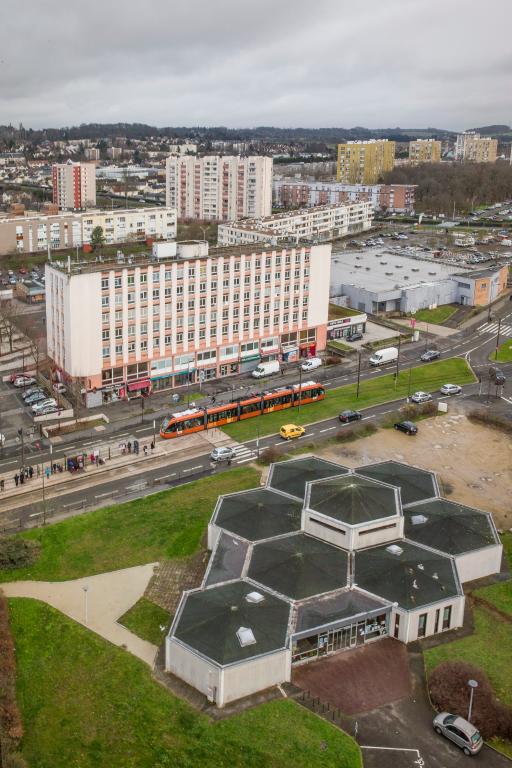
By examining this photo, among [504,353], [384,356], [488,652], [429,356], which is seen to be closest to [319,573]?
→ [488,652]

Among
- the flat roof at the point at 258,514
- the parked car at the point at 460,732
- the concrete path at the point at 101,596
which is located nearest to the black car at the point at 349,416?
the flat roof at the point at 258,514

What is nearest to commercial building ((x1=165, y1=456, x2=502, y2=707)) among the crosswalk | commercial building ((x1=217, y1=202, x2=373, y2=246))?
the crosswalk

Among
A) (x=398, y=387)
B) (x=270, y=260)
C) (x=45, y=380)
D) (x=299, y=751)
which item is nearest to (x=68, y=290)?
(x=45, y=380)

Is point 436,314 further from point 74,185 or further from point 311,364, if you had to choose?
point 74,185

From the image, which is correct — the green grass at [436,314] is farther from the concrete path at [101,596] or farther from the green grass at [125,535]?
the concrete path at [101,596]

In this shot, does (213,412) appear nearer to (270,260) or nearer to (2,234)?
(270,260)
